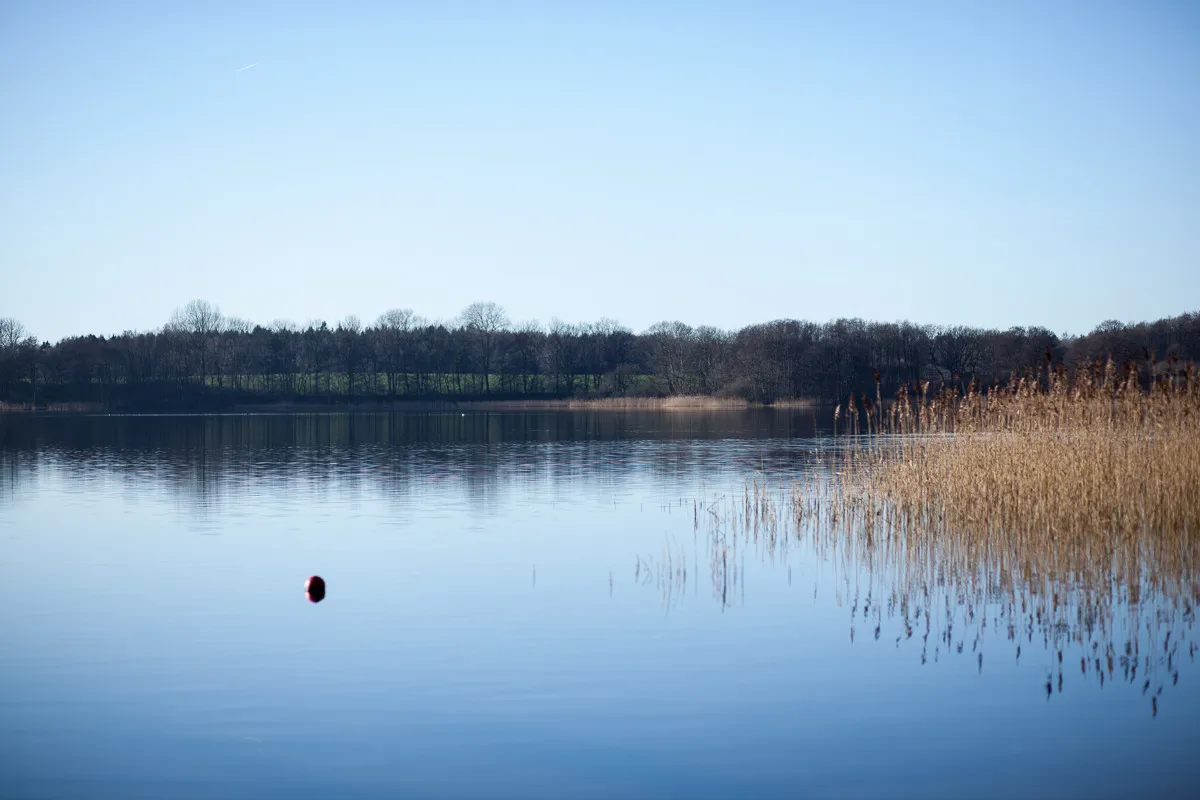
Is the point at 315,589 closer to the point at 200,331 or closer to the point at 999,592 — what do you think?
the point at 999,592

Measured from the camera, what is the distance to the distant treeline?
261 feet

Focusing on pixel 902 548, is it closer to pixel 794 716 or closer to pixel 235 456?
pixel 794 716

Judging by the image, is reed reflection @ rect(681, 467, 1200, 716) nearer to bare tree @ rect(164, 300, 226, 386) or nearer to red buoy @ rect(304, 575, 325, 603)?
red buoy @ rect(304, 575, 325, 603)

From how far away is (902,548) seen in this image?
12883 millimetres

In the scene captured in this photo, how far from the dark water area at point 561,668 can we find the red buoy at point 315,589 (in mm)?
Answer: 113

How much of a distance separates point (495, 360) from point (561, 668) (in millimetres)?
94707

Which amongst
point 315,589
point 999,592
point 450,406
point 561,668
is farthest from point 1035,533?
point 450,406

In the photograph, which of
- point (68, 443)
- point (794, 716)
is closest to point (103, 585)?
point (794, 716)

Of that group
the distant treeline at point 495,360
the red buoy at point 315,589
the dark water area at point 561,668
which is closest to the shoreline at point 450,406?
the distant treeline at point 495,360

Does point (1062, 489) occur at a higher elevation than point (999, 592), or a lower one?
higher

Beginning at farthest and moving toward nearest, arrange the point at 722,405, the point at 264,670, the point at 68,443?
1. the point at 722,405
2. the point at 68,443
3. the point at 264,670

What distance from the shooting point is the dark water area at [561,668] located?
6391 mm

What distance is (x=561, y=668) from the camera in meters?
8.58

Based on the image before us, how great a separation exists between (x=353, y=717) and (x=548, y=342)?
323 ft
